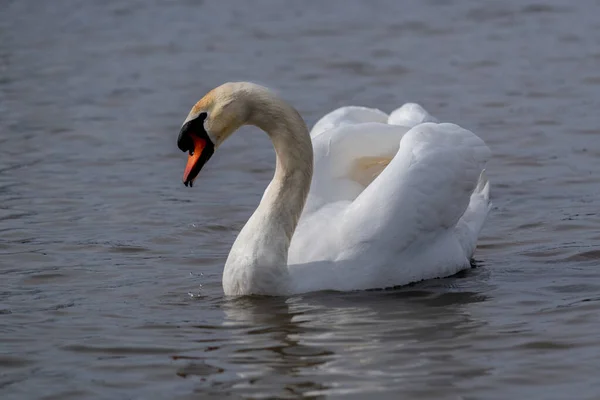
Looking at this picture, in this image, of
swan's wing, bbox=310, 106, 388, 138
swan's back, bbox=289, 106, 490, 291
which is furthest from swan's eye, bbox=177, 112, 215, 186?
swan's wing, bbox=310, 106, 388, 138

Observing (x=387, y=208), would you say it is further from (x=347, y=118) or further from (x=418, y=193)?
(x=347, y=118)

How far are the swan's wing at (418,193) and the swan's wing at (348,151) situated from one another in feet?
1.40

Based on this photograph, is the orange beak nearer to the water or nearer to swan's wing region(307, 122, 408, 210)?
the water

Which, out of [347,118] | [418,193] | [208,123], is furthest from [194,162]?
[347,118]

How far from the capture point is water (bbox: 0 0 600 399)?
22.3 feet

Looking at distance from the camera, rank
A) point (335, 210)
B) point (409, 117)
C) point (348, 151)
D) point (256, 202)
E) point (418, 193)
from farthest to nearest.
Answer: point (256, 202)
point (409, 117)
point (348, 151)
point (335, 210)
point (418, 193)

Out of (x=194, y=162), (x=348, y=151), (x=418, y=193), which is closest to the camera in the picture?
(x=194, y=162)

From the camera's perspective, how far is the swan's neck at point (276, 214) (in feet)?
26.4

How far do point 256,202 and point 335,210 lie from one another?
2513mm

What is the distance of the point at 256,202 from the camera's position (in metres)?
11.0

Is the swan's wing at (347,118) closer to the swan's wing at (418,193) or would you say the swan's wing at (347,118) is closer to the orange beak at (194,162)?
the swan's wing at (418,193)

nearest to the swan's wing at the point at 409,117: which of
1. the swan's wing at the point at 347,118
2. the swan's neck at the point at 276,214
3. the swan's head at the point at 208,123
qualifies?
the swan's wing at the point at 347,118

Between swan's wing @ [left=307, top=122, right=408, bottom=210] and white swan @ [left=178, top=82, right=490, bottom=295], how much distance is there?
77 mm

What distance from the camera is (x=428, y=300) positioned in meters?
8.05
